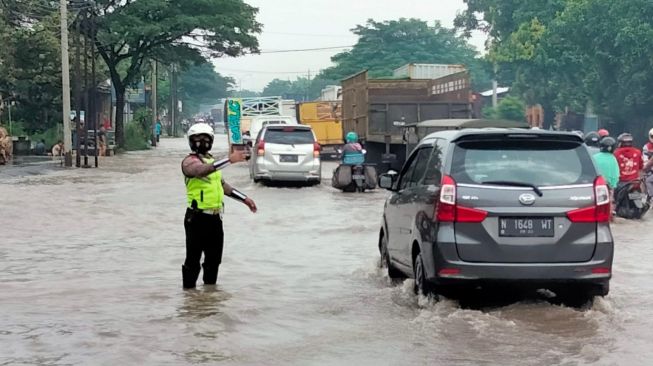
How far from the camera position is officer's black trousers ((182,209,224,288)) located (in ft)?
30.0

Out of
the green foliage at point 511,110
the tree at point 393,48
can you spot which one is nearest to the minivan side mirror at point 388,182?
the green foliage at point 511,110

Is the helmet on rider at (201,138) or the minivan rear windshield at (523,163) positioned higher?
the helmet on rider at (201,138)

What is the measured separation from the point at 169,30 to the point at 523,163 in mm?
36332

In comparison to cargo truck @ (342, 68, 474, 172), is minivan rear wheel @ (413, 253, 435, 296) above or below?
below

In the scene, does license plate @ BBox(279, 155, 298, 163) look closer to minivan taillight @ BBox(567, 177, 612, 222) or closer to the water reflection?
the water reflection

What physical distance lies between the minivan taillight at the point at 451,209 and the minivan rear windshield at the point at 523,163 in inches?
3.6

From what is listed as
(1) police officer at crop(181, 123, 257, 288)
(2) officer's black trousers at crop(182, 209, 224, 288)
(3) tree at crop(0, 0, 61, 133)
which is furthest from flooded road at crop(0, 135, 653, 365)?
(3) tree at crop(0, 0, 61, 133)

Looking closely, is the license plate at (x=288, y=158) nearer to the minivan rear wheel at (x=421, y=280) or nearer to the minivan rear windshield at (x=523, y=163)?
the minivan rear wheel at (x=421, y=280)

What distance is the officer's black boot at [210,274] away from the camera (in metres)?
9.62

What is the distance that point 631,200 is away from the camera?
1628 cm

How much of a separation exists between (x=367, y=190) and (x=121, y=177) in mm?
8892

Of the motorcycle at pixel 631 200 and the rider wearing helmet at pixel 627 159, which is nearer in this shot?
the rider wearing helmet at pixel 627 159

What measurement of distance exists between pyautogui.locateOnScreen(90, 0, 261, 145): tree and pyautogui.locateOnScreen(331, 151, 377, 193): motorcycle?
21066 millimetres

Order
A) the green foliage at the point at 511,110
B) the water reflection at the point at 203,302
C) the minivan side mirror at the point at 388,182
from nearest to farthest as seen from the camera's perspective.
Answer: the water reflection at the point at 203,302, the minivan side mirror at the point at 388,182, the green foliage at the point at 511,110
